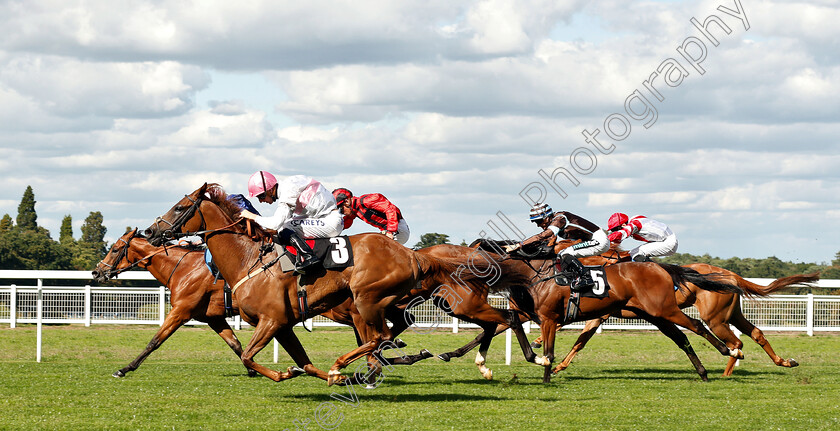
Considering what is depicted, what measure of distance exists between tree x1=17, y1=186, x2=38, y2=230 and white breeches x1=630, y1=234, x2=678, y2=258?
40.4 meters


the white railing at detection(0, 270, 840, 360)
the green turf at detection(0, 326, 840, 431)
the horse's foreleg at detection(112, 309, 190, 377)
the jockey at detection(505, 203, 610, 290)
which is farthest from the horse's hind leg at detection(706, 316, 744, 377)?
the horse's foreleg at detection(112, 309, 190, 377)

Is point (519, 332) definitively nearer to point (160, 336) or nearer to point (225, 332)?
point (225, 332)

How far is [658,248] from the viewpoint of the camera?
1158cm

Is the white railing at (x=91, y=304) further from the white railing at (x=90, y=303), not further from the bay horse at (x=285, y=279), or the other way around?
the bay horse at (x=285, y=279)

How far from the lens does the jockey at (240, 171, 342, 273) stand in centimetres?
732

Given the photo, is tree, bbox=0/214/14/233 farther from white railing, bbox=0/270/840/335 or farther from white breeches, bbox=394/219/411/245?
white breeches, bbox=394/219/411/245

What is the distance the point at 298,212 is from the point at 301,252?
420mm

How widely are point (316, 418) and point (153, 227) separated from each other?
2173mm

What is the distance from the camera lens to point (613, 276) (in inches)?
392

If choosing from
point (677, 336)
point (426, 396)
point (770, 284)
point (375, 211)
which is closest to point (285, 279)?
point (426, 396)

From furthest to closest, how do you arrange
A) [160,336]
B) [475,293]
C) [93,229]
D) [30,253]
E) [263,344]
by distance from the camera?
1. [93,229]
2. [30,253]
3. [160,336]
4. [475,293]
5. [263,344]

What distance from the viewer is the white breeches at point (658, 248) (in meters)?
11.6

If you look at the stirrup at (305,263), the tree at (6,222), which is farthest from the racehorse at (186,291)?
the tree at (6,222)

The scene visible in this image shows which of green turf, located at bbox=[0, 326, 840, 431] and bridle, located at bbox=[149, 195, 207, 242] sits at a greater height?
bridle, located at bbox=[149, 195, 207, 242]
